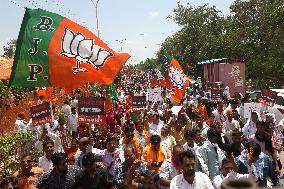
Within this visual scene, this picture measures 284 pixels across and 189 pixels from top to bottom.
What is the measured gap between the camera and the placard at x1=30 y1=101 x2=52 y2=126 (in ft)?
29.9

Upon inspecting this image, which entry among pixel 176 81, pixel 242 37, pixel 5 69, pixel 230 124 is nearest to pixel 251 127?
pixel 230 124

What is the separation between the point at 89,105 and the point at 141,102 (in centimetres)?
453

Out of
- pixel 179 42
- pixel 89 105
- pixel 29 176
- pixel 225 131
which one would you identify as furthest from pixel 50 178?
pixel 179 42

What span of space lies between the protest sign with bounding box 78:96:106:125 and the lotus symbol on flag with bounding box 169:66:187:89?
5.62 metres

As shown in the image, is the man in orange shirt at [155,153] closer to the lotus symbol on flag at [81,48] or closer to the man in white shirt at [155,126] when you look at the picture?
the lotus symbol on flag at [81,48]

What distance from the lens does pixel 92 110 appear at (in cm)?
741

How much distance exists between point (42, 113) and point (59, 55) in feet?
10.5

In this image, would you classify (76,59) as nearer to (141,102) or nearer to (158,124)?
(158,124)

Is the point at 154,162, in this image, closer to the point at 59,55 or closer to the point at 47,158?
→ the point at 47,158

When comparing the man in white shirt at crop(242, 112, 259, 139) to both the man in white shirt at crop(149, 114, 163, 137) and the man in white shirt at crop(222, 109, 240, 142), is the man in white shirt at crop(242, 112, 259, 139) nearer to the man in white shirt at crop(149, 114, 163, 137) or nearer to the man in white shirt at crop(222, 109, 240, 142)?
the man in white shirt at crop(222, 109, 240, 142)

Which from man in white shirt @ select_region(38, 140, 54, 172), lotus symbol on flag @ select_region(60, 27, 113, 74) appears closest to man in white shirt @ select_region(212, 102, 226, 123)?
lotus symbol on flag @ select_region(60, 27, 113, 74)

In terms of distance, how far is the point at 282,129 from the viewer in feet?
34.7

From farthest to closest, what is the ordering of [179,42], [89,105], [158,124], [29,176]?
1. [179,42]
2. [158,124]
3. [89,105]
4. [29,176]

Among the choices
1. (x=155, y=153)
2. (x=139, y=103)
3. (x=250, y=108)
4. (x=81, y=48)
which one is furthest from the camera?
(x=139, y=103)
